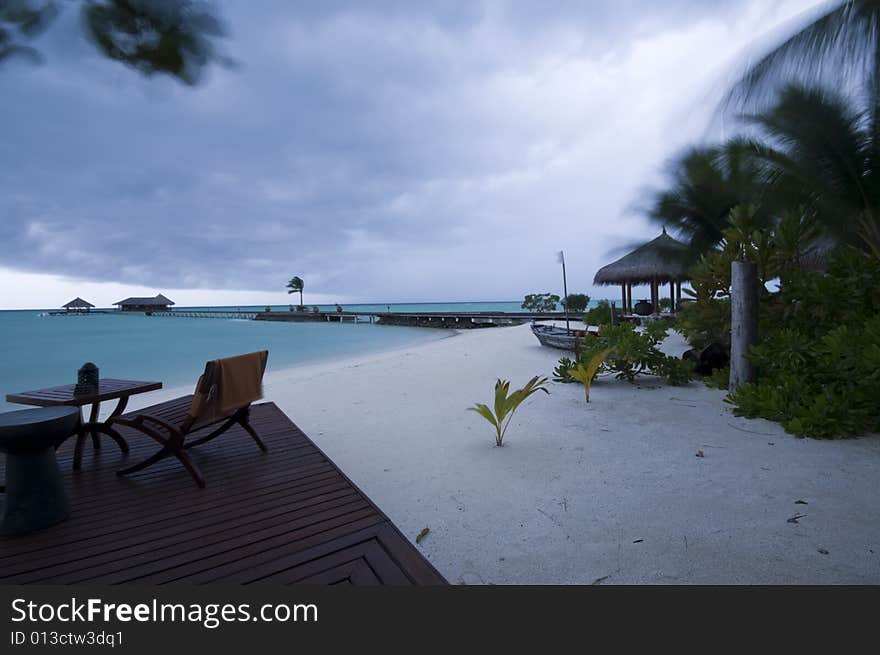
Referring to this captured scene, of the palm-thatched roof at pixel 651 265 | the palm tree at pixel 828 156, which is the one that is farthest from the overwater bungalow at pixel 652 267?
the palm tree at pixel 828 156

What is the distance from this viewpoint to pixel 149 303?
8306 cm

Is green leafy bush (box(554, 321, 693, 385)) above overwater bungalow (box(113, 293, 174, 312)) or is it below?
below

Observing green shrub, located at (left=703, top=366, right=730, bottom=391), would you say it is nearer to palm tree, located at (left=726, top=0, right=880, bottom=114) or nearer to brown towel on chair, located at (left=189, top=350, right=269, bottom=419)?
palm tree, located at (left=726, top=0, right=880, bottom=114)

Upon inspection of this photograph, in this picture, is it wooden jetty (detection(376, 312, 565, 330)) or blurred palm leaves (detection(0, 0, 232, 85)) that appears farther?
wooden jetty (detection(376, 312, 565, 330))

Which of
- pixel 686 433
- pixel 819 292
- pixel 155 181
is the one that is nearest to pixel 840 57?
pixel 819 292

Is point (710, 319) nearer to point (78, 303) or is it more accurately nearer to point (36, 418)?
point (36, 418)

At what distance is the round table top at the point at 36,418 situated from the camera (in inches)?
74.6

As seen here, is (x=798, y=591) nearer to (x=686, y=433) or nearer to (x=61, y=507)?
(x=686, y=433)

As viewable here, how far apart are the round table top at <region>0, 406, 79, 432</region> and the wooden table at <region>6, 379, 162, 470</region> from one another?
50 centimetres

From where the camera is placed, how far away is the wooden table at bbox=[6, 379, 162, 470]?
8.95 ft

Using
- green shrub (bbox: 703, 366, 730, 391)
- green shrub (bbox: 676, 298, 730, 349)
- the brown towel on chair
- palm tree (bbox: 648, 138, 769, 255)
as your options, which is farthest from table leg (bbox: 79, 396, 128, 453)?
palm tree (bbox: 648, 138, 769, 255)

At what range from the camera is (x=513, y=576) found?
1901 millimetres

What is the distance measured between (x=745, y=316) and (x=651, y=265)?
12.9m

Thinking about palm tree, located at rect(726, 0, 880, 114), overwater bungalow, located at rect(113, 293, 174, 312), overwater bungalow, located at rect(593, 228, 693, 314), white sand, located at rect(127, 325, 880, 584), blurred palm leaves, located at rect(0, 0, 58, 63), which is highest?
overwater bungalow, located at rect(113, 293, 174, 312)
